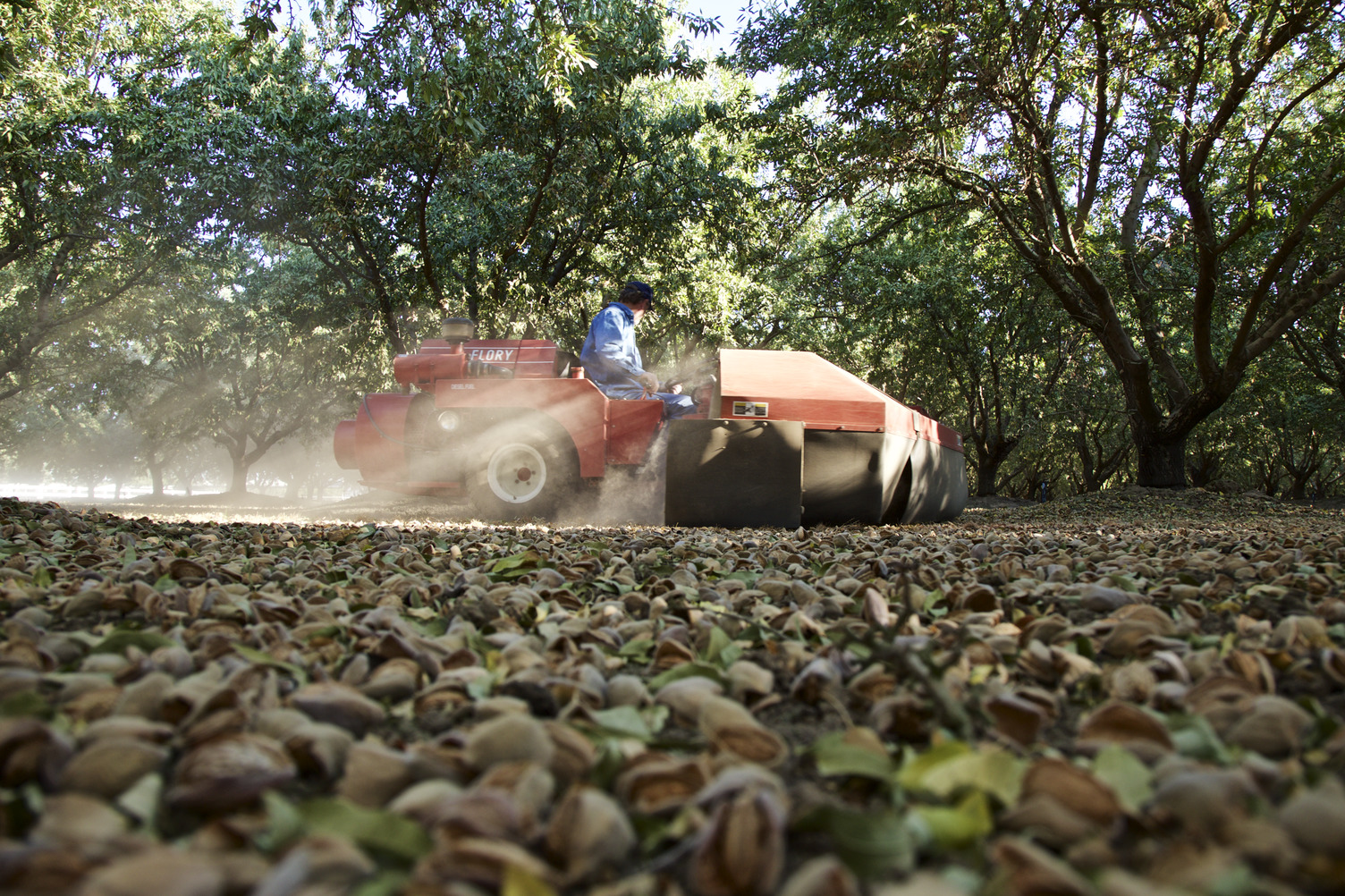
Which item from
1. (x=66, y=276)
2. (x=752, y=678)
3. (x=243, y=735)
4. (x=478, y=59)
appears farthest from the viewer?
(x=66, y=276)

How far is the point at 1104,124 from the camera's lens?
31.5 feet

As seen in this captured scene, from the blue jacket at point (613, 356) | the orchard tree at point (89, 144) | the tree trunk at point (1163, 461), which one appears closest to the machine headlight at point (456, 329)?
the blue jacket at point (613, 356)

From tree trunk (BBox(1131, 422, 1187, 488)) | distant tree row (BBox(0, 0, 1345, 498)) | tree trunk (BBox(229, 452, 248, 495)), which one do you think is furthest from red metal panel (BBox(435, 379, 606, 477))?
tree trunk (BBox(229, 452, 248, 495))

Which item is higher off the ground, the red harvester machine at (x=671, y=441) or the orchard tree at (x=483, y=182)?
the orchard tree at (x=483, y=182)

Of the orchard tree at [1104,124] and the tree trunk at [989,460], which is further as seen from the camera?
the tree trunk at [989,460]

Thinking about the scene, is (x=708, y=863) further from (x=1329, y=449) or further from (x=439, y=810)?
(x=1329, y=449)

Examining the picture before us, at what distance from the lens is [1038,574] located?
8.75ft

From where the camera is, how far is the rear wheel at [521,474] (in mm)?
6234

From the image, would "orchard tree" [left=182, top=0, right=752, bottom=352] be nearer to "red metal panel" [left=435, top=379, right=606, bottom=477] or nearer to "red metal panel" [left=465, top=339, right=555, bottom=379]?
"red metal panel" [left=465, top=339, right=555, bottom=379]

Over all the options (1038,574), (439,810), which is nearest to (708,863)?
(439,810)

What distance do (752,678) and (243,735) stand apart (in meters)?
0.83

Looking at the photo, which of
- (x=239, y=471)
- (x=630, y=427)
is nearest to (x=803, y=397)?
(x=630, y=427)

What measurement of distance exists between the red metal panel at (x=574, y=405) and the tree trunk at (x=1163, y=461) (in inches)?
325

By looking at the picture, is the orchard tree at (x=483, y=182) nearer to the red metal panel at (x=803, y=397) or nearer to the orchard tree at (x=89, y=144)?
the orchard tree at (x=89, y=144)
